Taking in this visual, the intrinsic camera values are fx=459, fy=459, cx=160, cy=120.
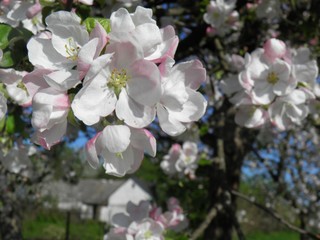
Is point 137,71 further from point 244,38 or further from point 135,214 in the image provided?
point 244,38

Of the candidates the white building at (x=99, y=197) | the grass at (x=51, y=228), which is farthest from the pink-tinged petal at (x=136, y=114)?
the white building at (x=99, y=197)

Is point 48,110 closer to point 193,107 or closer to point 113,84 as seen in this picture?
point 113,84

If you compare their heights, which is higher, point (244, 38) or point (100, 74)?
point (100, 74)

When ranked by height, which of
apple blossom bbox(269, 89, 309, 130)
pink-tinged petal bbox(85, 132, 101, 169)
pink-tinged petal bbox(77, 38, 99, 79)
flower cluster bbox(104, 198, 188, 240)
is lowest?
flower cluster bbox(104, 198, 188, 240)

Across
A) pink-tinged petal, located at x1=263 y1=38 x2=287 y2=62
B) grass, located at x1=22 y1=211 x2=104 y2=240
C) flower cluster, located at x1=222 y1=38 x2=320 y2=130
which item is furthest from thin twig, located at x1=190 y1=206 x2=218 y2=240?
grass, located at x1=22 y1=211 x2=104 y2=240

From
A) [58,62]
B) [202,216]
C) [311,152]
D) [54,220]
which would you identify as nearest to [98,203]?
[54,220]

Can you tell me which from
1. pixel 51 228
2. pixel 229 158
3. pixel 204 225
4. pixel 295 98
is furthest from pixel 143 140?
pixel 51 228

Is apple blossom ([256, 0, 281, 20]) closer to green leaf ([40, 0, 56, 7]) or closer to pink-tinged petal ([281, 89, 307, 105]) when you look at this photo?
pink-tinged petal ([281, 89, 307, 105])
